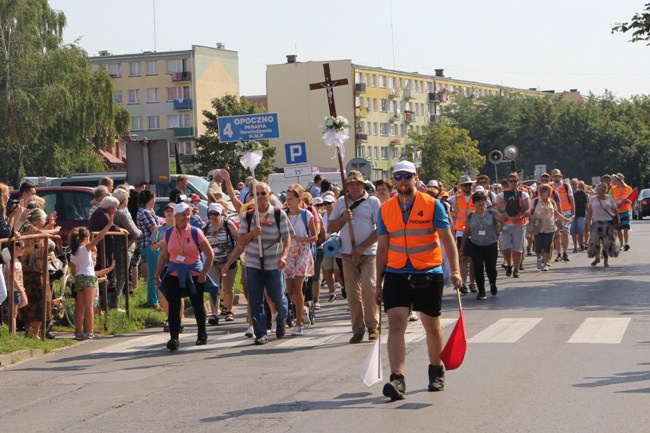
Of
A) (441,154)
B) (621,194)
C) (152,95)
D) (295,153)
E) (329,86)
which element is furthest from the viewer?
(152,95)

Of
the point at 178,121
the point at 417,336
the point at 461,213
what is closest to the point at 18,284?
the point at 417,336

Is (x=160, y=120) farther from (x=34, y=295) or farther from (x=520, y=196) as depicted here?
(x=34, y=295)

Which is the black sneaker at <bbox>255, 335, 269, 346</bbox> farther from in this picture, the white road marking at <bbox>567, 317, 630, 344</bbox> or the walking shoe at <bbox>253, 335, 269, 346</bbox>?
the white road marking at <bbox>567, 317, 630, 344</bbox>

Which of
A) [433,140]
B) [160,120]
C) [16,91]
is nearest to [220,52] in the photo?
[160,120]

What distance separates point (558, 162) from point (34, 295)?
97.5 metres

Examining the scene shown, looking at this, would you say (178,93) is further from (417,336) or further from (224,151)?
(417,336)

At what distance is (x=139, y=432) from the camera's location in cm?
877

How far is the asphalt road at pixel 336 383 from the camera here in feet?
29.3

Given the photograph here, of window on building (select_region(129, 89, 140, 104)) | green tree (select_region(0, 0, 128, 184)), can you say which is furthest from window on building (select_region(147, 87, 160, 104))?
green tree (select_region(0, 0, 128, 184))

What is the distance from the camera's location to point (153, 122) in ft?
404

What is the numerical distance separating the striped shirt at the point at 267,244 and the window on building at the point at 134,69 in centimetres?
10947

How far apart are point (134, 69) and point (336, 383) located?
114 meters

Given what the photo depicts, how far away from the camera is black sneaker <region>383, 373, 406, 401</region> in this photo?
9.72 meters

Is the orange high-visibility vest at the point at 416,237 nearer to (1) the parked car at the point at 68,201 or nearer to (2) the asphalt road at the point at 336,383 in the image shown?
(2) the asphalt road at the point at 336,383
